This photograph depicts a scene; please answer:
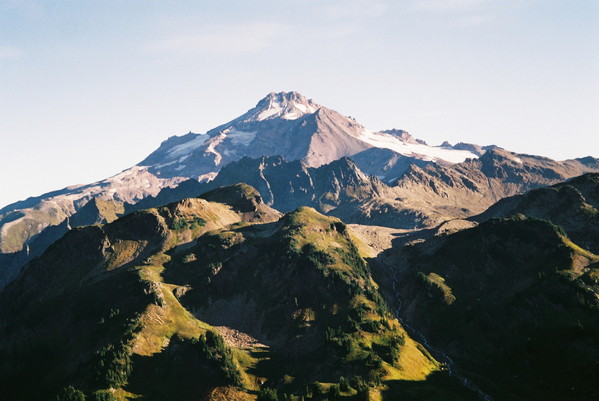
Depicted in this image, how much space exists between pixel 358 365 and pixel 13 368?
118596 mm

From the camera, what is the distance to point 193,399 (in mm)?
160625

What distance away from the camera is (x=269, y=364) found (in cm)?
18450

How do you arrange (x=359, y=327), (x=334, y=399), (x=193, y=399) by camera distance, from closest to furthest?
1. (x=334, y=399)
2. (x=193, y=399)
3. (x=359, y=327)

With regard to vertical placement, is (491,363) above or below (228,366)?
below

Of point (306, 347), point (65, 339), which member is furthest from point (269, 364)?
point (65, 339)

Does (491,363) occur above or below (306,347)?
below

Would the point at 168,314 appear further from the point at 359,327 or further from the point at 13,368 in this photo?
the point at 359,327

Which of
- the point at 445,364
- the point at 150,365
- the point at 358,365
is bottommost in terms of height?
the point at 445,364

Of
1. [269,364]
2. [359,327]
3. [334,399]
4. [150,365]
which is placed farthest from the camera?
[359,327]

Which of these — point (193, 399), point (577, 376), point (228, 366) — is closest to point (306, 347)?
point (228, 366)

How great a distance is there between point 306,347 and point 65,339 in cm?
8906

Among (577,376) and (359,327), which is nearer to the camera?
(577,376)

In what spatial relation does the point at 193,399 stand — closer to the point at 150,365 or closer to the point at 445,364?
the point at 150,365

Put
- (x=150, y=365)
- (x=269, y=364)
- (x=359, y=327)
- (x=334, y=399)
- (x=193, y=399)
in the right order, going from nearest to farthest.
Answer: (x=334, y=399) < (x=193, y=399) < (x=150, y=365) < (x=269, y=364) < (x=359, y=327)
